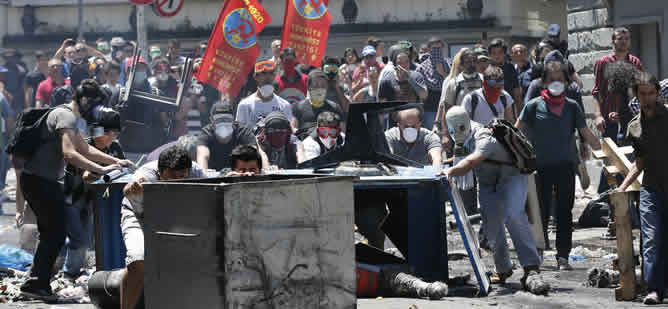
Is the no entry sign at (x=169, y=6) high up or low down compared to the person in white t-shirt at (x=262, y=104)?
up

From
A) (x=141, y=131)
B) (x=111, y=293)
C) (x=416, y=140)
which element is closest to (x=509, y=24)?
(x=141, y=131)

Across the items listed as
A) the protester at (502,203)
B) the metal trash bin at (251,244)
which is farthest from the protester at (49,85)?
the metal trash bin at (251,244)

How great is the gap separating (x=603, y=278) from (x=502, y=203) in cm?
96

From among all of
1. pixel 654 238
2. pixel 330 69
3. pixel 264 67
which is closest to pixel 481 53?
pixel 330 69

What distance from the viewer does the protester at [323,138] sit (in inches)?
426

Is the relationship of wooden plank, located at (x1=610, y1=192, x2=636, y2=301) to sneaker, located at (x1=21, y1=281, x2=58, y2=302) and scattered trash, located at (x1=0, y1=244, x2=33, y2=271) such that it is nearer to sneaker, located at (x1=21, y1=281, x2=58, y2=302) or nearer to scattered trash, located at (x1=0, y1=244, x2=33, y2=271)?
sneaker, located at (x1=21, y1=281, x2=58, y2=302)

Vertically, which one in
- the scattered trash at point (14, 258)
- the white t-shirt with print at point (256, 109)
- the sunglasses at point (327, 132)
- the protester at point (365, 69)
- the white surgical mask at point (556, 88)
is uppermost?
the protester at point (365, 69)

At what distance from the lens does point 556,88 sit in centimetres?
966

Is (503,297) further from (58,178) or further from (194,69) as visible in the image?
(194,69)

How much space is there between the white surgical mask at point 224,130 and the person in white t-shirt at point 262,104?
188 cm

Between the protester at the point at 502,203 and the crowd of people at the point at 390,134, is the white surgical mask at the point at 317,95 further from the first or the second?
the protester at the point at 502,203

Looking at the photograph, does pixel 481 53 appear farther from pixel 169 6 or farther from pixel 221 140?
pixel 169 6

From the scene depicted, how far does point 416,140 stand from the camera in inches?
445

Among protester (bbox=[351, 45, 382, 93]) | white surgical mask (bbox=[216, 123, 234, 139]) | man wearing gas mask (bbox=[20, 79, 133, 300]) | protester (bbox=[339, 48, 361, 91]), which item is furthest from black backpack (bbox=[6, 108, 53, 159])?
protester (bbox=[339, 48, 361, 91])
